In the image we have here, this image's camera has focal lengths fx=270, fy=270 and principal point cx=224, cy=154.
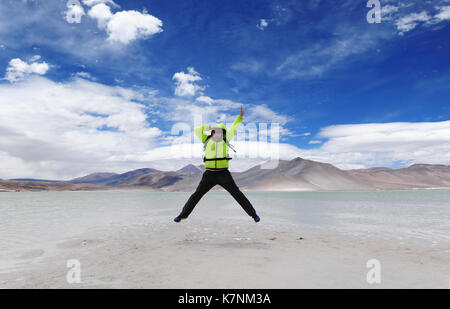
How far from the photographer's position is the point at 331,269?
659 centimetres

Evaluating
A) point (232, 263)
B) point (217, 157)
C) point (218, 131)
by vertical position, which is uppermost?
point (218, 131)

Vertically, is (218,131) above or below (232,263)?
above

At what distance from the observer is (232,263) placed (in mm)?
6977

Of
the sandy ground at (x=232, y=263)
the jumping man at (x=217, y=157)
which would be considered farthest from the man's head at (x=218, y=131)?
the sandy ground at (x=232, y=263)

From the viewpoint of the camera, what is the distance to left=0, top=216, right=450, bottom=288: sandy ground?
18.7 ft

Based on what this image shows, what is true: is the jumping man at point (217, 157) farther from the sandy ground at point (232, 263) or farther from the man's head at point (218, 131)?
the sandy ground at point (232, 263)

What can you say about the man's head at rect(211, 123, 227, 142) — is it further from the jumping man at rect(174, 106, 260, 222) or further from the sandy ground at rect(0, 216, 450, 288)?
the sandy ground at rect(0, 216, 450, 288)

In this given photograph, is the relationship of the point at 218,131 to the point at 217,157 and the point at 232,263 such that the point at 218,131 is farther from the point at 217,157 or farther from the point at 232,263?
the point at 232,263

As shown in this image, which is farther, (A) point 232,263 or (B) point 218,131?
(B) point 218,131

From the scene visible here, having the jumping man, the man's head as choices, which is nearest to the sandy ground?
the jumping man

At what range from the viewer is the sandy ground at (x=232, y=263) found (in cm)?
571

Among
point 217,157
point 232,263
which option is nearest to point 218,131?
point 217,157
